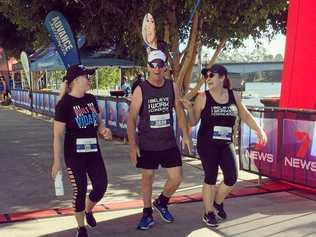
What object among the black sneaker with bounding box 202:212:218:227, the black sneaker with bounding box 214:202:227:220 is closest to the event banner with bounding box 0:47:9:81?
the black sneaker with bounding box 214:202:227:220

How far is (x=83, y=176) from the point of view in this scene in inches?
195

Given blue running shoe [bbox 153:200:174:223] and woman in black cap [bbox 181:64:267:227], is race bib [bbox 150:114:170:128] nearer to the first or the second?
woman in black cap [bbox 181:64:267:227]

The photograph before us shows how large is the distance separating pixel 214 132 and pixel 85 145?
55.0 inches

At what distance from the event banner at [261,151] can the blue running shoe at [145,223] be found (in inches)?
94.7

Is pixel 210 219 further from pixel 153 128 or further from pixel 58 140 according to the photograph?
pixel 58 140

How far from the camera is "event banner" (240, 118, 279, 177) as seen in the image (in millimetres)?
7141

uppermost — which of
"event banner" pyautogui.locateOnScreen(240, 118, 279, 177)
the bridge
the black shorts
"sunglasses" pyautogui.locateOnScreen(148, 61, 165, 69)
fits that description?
"sunglasses" pyautogui.locateOnScreen(148, 61, 165, 69)

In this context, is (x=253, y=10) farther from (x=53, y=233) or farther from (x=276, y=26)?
(x=53, y=233)

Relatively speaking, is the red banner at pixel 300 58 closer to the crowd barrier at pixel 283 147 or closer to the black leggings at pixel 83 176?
the crowd barrier at pixel 283 147

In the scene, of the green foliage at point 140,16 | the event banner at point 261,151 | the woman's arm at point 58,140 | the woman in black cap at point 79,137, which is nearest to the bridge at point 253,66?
the green foliage at point 140,16

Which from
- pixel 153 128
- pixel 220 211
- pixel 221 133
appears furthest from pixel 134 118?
pixel 220 211

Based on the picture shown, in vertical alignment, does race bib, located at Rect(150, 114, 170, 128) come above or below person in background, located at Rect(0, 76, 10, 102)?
above

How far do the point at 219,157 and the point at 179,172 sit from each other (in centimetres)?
46

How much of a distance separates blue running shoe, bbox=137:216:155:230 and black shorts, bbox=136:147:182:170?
1.80 feet
